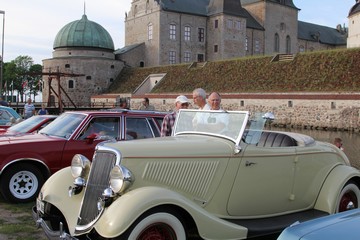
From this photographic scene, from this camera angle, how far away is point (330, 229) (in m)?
2.93

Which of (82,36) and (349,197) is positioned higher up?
(82,36)

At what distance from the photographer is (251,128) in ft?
17.2

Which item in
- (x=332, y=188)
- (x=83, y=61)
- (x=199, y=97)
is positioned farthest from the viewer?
(x=83, y=61)

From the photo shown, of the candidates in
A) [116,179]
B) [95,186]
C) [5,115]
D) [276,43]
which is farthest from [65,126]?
[276,43]

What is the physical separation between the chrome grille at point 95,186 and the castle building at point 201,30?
2323 inches

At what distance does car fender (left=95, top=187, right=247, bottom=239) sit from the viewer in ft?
13.0

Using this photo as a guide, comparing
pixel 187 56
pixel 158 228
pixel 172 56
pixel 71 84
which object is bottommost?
pixel 158 228

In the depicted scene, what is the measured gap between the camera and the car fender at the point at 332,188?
5855 millimetres

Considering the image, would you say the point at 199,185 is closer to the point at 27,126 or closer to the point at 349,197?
the point at 349,197

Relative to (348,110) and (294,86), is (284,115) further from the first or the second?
(348,110)

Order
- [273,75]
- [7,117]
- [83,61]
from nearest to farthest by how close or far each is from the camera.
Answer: [7,117] < [273,75] < [83,61]

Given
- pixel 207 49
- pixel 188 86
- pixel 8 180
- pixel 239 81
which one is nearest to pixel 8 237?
pixel 8 180

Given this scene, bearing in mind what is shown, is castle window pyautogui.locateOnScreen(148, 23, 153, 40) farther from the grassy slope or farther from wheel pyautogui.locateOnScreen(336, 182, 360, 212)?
wheel pyautogui.locateOnScreen(336, 182, 360, 212)

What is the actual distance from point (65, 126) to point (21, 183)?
1418mm
